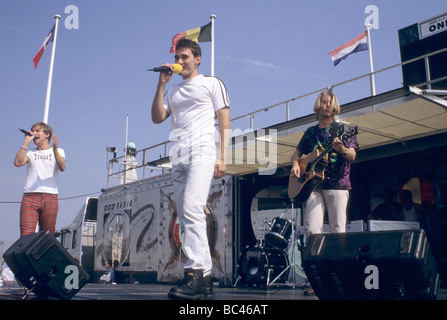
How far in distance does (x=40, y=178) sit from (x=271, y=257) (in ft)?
20.5

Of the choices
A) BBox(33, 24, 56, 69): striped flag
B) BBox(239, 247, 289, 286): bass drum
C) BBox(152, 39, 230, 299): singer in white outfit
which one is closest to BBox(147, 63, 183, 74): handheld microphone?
BBox(152, 39, 230, 299): singer in white outfit

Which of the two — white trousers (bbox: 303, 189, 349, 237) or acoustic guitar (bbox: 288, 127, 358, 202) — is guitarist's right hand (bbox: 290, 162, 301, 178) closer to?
acoustic guitar (bbox: 288, 127, 358, 202)

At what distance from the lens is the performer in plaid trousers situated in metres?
4.36

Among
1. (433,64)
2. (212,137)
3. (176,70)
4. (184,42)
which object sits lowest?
(212,137)

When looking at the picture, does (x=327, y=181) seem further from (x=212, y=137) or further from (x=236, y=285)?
(x=236, y=285)

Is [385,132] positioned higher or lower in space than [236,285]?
higher

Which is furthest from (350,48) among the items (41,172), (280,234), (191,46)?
(41,172)

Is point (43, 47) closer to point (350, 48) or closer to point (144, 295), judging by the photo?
point (350, 48)

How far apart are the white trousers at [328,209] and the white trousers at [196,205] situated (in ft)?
3.69

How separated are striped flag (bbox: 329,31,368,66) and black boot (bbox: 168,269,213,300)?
13146mm
